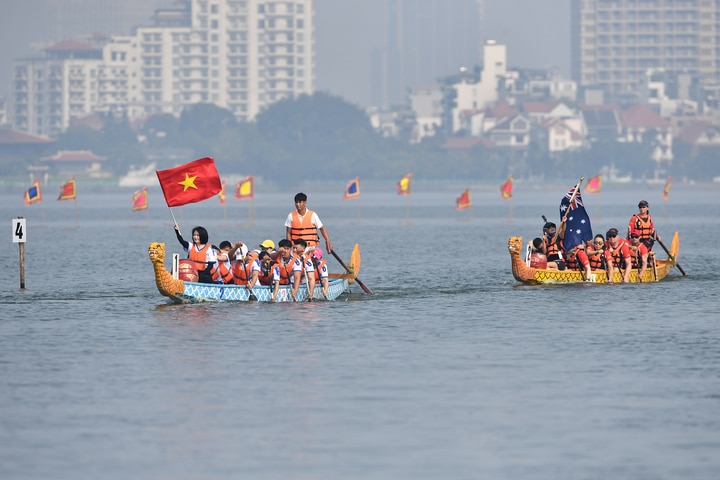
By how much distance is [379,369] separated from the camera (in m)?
27.7

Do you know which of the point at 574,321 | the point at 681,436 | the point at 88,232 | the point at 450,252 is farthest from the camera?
the point at 88,232

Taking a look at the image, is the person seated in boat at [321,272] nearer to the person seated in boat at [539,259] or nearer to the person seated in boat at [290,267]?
the person seated in boat at [290,267]

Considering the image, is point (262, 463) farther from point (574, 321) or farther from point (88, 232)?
point (88, 232)

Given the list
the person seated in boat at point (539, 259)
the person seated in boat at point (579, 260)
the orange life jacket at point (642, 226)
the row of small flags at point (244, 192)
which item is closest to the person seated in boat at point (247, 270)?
the person seated in boat at point (539, 259)

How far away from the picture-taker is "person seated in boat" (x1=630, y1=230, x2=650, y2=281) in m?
43.6

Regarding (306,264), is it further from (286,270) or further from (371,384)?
(371,384)

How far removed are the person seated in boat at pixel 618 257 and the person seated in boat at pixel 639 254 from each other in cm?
32

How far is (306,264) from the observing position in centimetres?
3747

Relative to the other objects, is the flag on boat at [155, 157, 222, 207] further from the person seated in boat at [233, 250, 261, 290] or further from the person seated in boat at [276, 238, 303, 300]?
the person seated in boat at [276, 238, 303, 300]

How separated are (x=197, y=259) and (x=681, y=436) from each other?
1699 centimetres

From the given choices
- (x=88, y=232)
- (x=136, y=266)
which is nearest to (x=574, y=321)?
(x=136, y=266)

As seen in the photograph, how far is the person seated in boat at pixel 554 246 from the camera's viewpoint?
138 feet

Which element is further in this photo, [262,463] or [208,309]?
[208,309]

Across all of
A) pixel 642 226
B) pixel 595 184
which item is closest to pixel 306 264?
pixel 642 226
